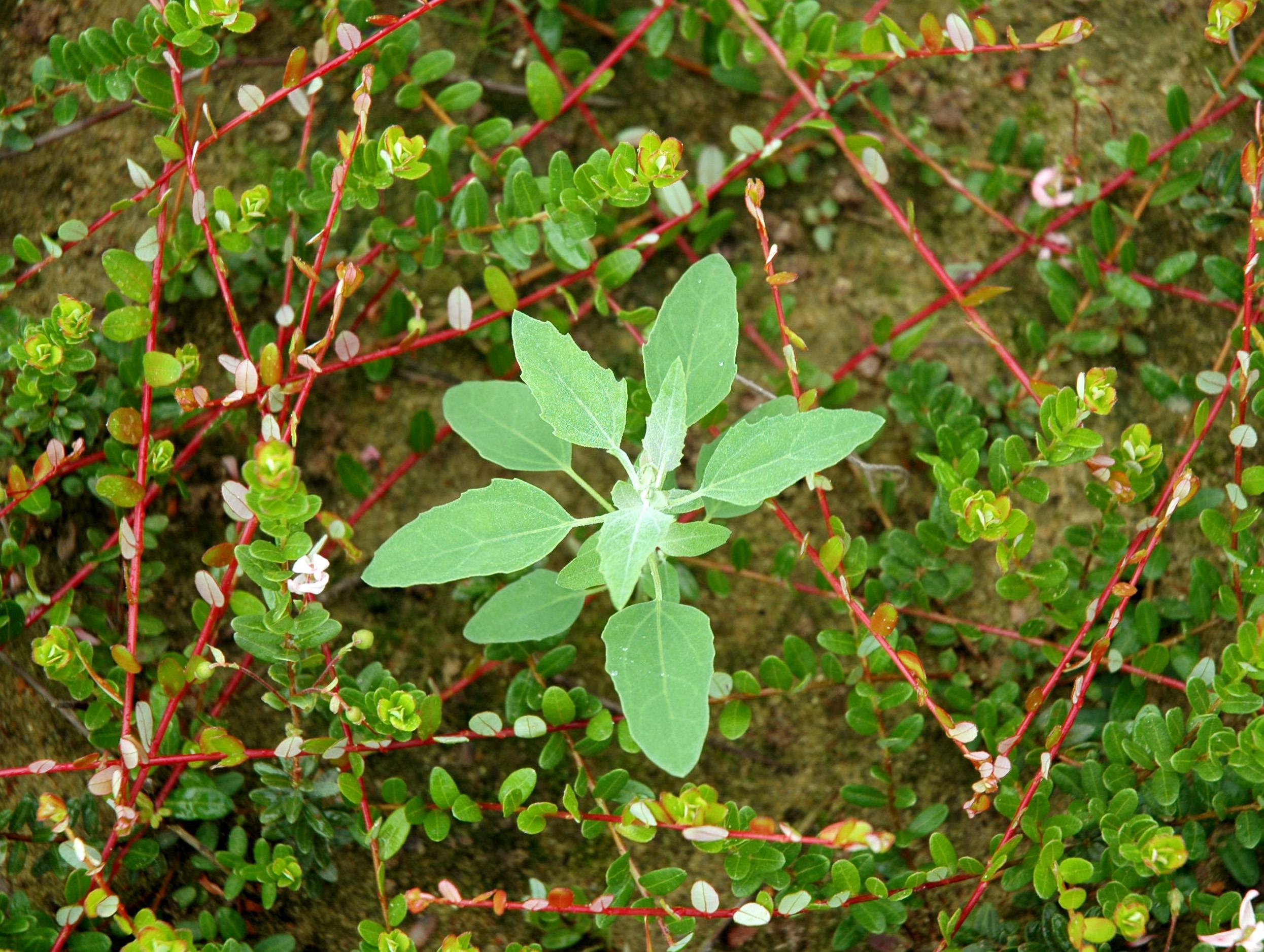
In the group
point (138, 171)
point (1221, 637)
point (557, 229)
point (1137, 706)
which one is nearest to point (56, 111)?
point (138, 171)

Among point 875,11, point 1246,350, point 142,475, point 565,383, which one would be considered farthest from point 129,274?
point 1246,350

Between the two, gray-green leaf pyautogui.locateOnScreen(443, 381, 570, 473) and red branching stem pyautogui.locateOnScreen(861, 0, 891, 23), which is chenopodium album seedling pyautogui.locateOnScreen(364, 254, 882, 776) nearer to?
gray-green leaf pyautogui.locateOnScreen(443, 381, 570, 473)

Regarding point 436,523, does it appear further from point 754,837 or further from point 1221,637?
point 1221,637

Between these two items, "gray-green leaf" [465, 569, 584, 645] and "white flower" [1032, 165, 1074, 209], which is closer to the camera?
"gray-green leaf" [465, 569, 584, 645]

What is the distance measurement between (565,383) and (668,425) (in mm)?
181

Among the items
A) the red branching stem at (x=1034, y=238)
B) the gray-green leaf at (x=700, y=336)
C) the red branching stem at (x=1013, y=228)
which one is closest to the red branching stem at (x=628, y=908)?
A: the gray-green leaf at (x=700, y=336)

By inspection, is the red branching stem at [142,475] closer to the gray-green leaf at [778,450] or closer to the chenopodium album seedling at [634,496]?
the chenopodium album seedling at [634,496]

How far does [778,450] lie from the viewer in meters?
1.59

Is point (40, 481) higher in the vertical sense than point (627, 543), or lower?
higher

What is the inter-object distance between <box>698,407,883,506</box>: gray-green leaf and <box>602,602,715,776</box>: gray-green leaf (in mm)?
208

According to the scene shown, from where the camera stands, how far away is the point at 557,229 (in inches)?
77.0

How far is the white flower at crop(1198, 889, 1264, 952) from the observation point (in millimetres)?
1492

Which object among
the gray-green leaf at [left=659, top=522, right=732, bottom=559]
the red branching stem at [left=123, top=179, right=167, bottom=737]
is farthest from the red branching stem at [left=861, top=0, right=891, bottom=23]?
the red branching stem at [left=123, top=179, right=167, bottom=737]

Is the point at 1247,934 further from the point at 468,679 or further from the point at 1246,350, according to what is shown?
the point at 468,679
